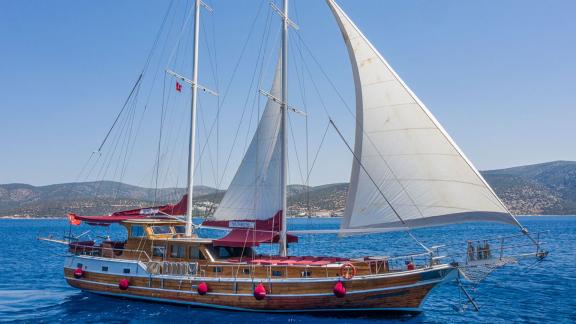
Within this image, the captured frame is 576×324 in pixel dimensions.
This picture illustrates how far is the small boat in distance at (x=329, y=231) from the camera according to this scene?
1507cm

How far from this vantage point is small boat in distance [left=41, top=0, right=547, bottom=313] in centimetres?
1507

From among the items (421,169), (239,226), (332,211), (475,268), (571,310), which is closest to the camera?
(421,169)

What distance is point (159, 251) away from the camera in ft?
70.4

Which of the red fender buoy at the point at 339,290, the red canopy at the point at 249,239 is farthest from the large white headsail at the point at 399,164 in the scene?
the red canopy at the point at 249,239

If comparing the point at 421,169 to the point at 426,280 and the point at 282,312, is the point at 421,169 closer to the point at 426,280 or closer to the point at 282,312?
the point at 426,280

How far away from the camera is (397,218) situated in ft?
51.0

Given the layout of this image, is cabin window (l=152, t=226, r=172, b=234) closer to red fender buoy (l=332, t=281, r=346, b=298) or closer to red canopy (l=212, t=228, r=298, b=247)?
red canopy (l=212, t=228, r=298, b=247)

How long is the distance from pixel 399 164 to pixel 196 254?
10.3m

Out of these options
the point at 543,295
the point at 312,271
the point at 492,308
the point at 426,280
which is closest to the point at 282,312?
the point at 312,271

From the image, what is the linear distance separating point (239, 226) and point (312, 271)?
462 centimetres

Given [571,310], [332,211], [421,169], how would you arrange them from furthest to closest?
[332,211]
[571,310]
[421,169]

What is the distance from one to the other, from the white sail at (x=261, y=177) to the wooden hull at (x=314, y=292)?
3608mm

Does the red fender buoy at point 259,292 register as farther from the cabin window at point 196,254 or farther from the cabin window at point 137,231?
the cabin window at point 137,231

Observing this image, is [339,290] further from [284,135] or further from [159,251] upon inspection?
[159,251]
